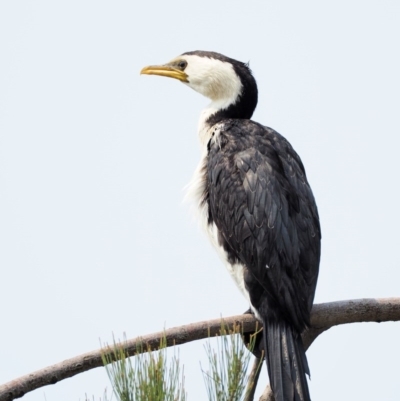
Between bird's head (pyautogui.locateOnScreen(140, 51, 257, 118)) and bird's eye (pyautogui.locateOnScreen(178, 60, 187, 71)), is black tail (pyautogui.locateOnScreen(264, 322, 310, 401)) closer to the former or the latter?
bird's head (pyautogui.locateOnScreen(140, 51, 257, 118))

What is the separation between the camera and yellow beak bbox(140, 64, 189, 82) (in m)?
6.65

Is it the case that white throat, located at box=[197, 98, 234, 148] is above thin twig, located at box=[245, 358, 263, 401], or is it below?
above

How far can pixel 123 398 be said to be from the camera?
349 cm

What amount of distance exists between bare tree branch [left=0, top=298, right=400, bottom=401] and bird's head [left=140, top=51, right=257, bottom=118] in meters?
1.77

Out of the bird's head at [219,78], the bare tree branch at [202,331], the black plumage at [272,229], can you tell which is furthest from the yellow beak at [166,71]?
the bare tree branch at [202,331]

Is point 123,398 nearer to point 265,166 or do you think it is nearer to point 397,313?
point 397,313

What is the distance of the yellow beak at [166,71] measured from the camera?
6.65 meters

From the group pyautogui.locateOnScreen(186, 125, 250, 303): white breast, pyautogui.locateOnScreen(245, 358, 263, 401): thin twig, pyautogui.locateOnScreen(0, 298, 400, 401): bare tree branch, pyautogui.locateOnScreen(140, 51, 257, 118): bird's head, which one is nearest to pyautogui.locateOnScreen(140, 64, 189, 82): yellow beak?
pyautogui.locateOnScreen(140, 51, 257, 118): bird's head

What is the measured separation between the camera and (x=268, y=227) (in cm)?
520

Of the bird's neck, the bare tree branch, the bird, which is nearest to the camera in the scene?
the bare tree branch

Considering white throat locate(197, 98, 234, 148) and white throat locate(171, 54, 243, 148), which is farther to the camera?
white throat locate(171, 54, 243, 148)

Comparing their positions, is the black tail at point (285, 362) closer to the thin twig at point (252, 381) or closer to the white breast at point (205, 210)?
the thin twig at point (252, 381)

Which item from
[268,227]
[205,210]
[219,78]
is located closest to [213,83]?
[219,78]

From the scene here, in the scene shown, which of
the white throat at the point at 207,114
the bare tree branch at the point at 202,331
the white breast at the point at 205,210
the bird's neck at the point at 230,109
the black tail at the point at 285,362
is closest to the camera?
the bare tree branch at the point at 202,331
